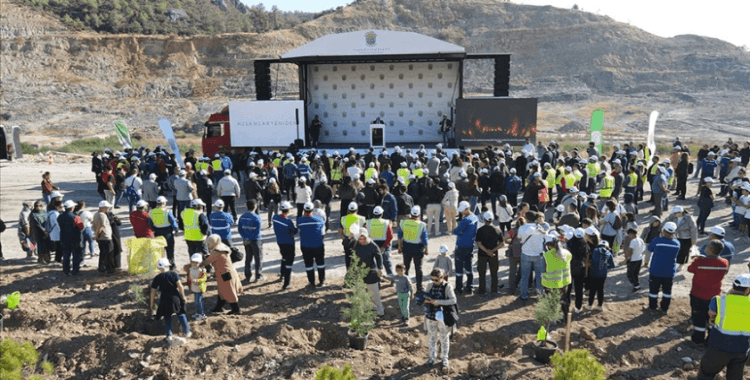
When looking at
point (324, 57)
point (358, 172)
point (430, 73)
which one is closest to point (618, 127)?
point (430, 73)

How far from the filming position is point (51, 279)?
11023 mm

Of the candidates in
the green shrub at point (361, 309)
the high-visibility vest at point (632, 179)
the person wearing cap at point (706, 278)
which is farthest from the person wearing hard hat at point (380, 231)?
the high-visibility vest at point (632, 179)

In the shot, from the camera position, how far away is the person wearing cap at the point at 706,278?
771cm

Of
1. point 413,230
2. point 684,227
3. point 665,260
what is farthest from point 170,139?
point 665,260

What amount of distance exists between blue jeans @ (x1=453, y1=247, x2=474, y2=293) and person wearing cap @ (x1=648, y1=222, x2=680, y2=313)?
2.69 m

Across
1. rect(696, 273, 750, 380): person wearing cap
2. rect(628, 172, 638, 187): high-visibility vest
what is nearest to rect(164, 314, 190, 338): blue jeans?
rect(696, 273, 750, 380): person wearing cap

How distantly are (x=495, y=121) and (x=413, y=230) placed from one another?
15.1 metres

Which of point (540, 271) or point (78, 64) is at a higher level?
point (78, 64)

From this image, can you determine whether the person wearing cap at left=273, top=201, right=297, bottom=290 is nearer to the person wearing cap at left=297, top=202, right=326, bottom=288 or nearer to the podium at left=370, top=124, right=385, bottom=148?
the person wearing cap at left=297, top=202, right=326, bottom=288

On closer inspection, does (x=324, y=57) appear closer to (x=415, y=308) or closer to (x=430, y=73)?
(x=430, y=73)

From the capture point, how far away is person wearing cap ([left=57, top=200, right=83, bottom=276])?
10.6m

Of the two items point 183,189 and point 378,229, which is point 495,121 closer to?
point 183,189

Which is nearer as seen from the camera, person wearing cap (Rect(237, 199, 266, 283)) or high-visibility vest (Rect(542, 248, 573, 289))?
high-visibility vest (Rect(542, 248, 573, 289))

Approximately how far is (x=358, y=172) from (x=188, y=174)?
4283 millimetres
